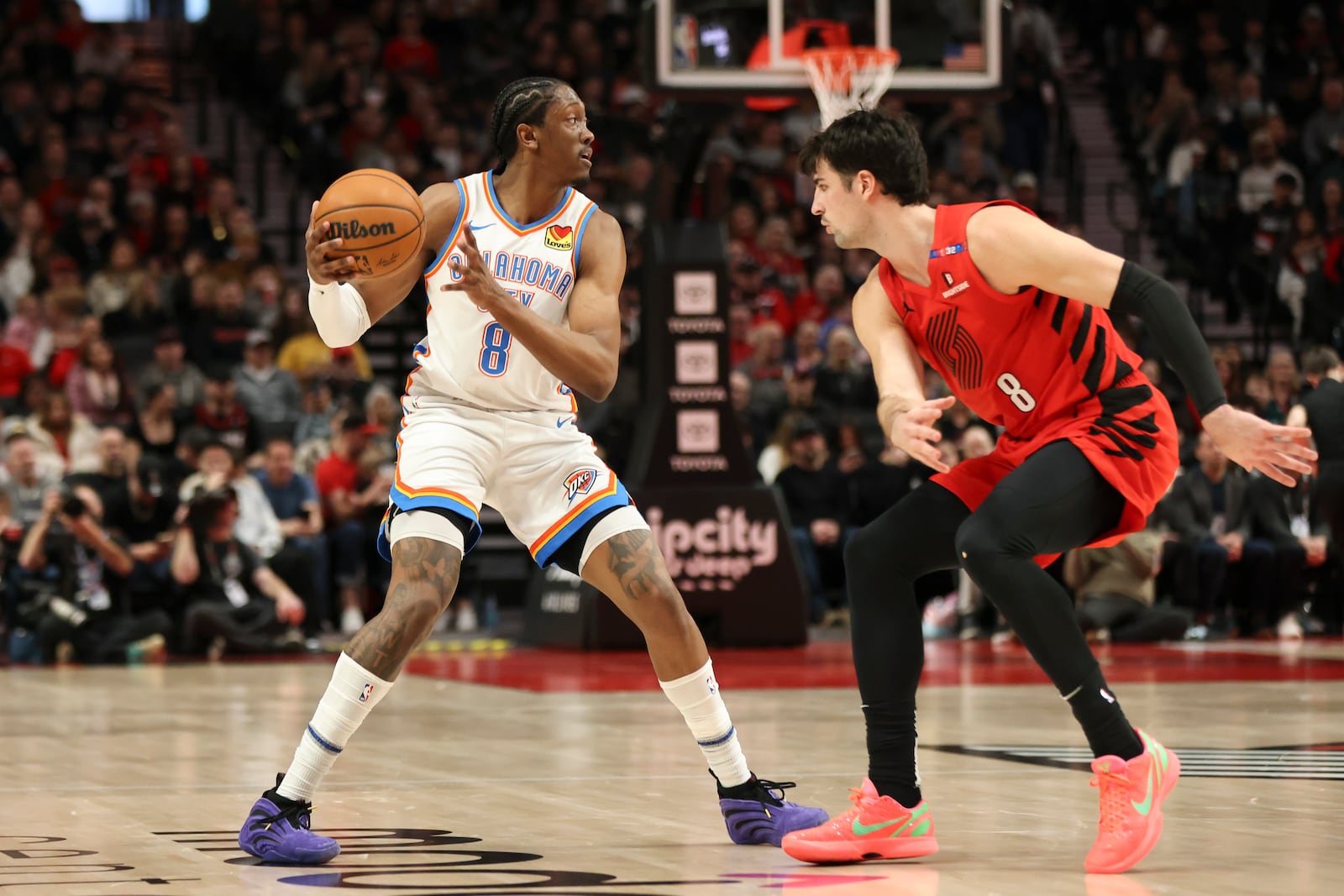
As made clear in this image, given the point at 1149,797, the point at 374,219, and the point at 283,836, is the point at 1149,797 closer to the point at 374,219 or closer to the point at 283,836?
the point at 283,836

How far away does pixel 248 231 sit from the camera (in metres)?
17.2

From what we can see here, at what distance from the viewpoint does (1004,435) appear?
5.20 meters

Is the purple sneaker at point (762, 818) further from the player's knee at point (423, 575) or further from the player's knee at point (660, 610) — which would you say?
the player's knee at point (423, 575)

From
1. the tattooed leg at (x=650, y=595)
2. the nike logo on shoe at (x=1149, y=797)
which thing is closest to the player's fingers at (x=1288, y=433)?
the nike logo on shoe at (x=1149, y=797)

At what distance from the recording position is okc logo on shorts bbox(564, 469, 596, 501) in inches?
212

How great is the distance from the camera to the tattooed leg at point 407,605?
5051mm

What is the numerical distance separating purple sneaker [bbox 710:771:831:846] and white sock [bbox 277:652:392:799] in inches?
39.4

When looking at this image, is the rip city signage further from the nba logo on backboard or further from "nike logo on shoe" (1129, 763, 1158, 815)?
"nike logo on shoe" (1129, 763, 1158, 815)

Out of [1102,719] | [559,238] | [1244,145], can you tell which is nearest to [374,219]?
[559,238]

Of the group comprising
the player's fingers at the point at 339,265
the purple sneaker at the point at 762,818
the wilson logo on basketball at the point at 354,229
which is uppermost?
the wilson logo on basketball at the point at 354,229

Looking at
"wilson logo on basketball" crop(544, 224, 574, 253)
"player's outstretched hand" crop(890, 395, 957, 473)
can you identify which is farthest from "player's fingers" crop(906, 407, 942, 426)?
"wilson logo on basketball" crop(544, 224, 574, 253)

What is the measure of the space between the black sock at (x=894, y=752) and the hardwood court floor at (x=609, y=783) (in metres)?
0.19

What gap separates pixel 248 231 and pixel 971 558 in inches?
529

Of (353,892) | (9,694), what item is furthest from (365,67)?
(353,892)
